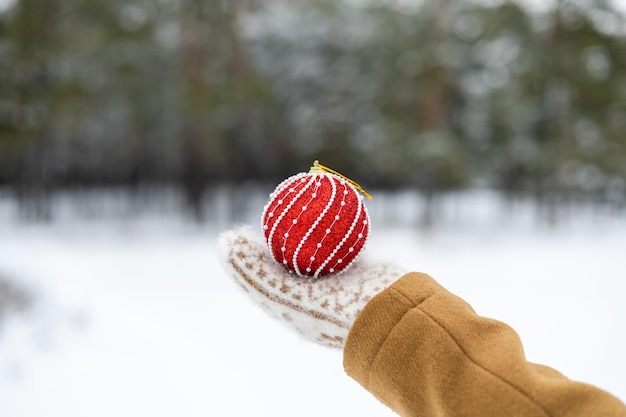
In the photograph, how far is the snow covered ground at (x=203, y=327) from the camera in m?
3.47

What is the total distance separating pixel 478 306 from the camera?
5.91 meters

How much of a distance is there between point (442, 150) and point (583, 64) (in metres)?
3.85

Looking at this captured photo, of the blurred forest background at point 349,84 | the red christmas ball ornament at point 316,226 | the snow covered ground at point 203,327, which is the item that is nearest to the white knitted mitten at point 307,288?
the red christmas ball ornament at point 316,226

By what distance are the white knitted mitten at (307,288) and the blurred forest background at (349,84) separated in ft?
32.7

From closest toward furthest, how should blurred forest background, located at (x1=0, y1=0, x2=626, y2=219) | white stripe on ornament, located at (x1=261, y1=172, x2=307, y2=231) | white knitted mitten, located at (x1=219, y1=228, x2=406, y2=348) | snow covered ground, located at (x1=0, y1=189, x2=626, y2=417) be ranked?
white knitted mitten, located at (x1=219, y1=228, x2=406, y2=348)
white stripe on ornament, located at (x1=261, y1=172, x2=307, y2=231)
snow covered ground, located at (x1=0, y1=189, x2=626, y2=417)
blurred forest background, located at (x1=0, y1=0, x2=626, y2=219)

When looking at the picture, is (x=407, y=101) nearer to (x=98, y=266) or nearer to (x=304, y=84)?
(x=304, y=84)

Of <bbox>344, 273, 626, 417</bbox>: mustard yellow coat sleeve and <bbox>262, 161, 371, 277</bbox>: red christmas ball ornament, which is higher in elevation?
<bbox>262, 161, 371, 277</bbox>: red christmas ball ornament

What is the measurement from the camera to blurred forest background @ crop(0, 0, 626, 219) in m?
12.1

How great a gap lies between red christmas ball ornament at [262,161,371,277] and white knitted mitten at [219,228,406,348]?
0.09 feet

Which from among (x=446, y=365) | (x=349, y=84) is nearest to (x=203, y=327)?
(x=446, y=365)

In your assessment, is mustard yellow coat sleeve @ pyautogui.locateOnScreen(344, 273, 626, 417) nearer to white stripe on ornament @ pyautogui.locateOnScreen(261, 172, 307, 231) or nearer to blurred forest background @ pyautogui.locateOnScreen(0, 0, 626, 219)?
white stripe on ornament @ pyautogui.locateOnScreen(261, 172, 307, 231)

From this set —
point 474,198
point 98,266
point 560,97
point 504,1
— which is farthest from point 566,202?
point 98,266

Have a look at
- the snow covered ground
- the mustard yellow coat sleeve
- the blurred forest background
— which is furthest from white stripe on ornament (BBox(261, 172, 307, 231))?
the blurred forest background

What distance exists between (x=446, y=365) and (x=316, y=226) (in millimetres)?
415
